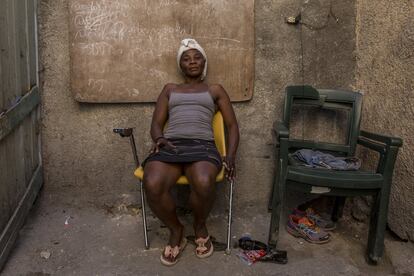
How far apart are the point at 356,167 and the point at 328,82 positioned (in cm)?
95

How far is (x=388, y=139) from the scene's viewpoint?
302 centimetres

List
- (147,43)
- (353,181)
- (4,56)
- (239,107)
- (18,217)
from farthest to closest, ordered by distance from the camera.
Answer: (239,107) < (147,43) < (18,217) < (353,181) < (4,56)

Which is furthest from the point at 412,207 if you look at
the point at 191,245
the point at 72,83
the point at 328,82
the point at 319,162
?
the point at 72,83

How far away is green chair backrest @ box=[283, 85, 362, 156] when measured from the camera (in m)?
3.55

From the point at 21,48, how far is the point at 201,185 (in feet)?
5.25

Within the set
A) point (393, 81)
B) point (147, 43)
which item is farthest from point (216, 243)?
point (393, 81)

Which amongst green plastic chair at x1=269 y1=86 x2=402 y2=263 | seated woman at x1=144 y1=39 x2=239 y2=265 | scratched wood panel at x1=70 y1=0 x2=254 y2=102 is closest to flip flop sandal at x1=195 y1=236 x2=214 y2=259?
seated woman at x1=144 y1=39 x2=239 y2=265

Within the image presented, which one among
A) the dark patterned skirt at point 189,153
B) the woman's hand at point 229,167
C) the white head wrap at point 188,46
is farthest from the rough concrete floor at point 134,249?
the white head wrap at point 188,46

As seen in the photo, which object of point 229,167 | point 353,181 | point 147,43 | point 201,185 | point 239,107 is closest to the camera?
point 353,181

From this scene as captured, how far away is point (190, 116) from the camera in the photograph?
3.50m

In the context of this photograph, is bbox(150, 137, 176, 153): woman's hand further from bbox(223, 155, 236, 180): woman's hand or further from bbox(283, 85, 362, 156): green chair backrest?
bbox(283, 85, 362, 156): green chair backrest

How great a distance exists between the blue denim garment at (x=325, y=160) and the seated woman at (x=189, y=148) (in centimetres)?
51

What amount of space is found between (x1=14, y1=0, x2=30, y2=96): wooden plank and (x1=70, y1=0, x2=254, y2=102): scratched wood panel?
1.23ft

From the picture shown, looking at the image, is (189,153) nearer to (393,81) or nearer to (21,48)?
(21,48)
